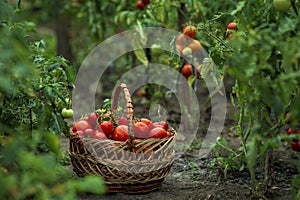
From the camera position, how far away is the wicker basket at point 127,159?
98.5 inches

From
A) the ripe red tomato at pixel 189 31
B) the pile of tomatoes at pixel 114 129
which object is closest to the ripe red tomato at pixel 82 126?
the pile of tomatoes at pixel 114 129

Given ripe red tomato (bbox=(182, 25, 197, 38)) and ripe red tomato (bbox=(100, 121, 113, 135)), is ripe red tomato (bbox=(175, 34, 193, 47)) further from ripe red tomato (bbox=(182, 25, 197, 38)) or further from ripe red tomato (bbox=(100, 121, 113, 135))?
ripe red tomato (bbox=(100, 121, 113, 135))

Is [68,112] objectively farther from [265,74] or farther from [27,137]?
[265,74]

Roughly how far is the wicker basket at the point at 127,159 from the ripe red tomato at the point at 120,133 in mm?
90

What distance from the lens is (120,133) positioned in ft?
8.51

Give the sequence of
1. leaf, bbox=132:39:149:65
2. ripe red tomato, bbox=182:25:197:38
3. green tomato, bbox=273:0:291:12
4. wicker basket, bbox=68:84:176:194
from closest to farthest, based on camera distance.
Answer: green tomato, bbox=273:0:291:12 → wicker basket, bbox=68:84:176:194 → ripe red tomato, bbox=182:25:197:38 → leaf, bbox=132:39:149:65

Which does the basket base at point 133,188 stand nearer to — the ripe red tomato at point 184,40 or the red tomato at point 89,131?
the red tomato at point 89,131

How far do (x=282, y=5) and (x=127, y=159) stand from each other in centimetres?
99

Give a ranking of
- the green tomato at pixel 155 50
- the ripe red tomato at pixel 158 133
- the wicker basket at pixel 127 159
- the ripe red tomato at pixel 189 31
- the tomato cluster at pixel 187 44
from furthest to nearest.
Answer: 1. the green tomato at pixel 155 50
2. the tomato cluster at pixel 187 44
3. the ripe red tomato at pixel 189 31
4. the ripe red tomato at pixel 158 133
5. the wicker basket at pixel 127 159

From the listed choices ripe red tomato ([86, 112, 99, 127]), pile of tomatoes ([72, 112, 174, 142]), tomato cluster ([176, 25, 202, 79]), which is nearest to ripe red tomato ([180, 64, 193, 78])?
tomato cluster ([176, 25, 202, 79])

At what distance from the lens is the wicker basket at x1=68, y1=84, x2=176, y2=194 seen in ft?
8.21

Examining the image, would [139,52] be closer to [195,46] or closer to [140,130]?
[195,46]

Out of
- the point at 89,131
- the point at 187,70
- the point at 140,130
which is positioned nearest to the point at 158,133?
the point at 140,130

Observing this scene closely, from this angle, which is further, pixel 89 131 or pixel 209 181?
pixel 209 181
